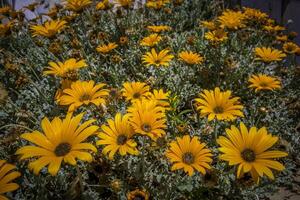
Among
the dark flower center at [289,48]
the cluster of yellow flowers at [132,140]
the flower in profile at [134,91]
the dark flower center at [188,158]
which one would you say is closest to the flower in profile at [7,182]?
the cluster of yellow flowers at [132,140]

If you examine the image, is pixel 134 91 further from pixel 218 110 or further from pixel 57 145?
pixel 57 145

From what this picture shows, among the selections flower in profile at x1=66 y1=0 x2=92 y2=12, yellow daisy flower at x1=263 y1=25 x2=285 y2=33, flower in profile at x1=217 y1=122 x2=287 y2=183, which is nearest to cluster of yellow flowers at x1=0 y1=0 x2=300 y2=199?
flower in profile at x1=217 y1=122 x2=287 y2=183

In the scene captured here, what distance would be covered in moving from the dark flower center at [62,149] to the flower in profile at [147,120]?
1.21ft

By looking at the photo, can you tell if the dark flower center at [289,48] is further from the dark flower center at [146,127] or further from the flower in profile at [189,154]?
the dark flower center at [146,127]

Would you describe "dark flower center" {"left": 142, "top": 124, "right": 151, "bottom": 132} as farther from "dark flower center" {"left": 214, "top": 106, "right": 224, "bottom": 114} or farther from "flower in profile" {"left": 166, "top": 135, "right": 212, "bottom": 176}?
"dark flower center" {"left": 214, "top": 106, "right": 224, "bottom": 114}

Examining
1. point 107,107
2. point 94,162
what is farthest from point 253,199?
point 107,107

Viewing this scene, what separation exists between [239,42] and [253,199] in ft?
7.61

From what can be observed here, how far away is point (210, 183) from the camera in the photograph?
198 centimetres

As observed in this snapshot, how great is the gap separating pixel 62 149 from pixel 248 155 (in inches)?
39.5

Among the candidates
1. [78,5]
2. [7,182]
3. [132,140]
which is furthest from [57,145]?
[78,5]

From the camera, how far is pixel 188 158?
175 cm

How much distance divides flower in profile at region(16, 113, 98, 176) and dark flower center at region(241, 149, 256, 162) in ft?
2.67

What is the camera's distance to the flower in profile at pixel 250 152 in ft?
4.87

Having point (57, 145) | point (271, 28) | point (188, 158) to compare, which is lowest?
point (57, 145)
